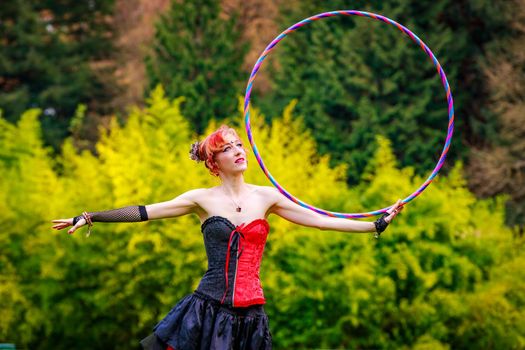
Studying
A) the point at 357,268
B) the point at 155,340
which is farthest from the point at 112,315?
the point at 155,340

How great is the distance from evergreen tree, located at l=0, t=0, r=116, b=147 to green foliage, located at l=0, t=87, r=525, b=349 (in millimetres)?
11913

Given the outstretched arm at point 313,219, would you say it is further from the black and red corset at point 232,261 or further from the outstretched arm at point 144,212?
the outstretched arm at point 144,212

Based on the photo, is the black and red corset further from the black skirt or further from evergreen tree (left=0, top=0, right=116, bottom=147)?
evergreen tree (left=0, top=0, right=116, bottom=147)

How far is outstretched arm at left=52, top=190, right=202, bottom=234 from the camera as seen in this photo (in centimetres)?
645

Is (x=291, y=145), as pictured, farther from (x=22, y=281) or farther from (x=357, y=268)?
(x=22, y=281)

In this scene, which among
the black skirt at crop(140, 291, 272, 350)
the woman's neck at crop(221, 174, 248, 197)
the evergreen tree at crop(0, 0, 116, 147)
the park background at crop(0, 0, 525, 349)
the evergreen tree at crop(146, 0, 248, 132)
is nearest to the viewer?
the black skirt at crop(140, 291, 272, 350)

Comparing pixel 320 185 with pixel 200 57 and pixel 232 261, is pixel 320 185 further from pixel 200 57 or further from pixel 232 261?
pixel 232 261

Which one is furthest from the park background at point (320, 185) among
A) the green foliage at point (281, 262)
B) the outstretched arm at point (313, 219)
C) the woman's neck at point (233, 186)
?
the woman's neck at point (233, 186)

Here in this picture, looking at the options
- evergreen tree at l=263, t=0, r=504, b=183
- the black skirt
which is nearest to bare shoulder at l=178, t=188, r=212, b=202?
the black skirt

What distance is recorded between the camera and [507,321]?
64.7ft

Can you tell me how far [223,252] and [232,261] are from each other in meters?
0.08

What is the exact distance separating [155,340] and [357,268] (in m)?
13.1

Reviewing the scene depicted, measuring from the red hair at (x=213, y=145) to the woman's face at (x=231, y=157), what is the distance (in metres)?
0.02

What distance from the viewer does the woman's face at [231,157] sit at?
21.3ft
